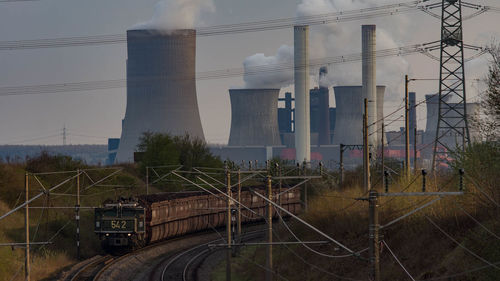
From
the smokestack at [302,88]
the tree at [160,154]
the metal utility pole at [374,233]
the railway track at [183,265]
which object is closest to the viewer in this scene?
the metal utility pole at [374,233]

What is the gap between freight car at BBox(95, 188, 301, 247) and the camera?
4169 cm

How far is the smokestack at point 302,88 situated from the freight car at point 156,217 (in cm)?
11801

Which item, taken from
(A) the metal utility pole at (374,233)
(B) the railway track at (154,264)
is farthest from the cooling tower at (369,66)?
(A) the metal utility pole at (374,233)

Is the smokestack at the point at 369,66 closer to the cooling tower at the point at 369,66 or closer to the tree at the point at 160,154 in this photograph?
the cooling tower at the point at 369,66

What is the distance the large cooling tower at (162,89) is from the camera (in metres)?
154

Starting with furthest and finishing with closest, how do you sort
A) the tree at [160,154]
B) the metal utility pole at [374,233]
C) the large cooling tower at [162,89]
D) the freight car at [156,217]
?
the large cooling tower at [162,89] < the tree at [160,154] < the freight car at [156,217] < the metal utility pole at [374,233]

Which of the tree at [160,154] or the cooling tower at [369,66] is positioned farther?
the cooling tower at [369,66]

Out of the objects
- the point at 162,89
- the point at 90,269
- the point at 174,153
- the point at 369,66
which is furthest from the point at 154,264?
the point at 369,66

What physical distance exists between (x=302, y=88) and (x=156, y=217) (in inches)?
5605

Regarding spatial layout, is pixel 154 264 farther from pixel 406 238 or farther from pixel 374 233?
pixel 374 233

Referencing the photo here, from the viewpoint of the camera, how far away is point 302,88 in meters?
185

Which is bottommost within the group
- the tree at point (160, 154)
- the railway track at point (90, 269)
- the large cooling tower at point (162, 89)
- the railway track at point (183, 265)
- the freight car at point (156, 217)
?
the railway track at point (183, 265)

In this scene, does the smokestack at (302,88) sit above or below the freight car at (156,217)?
above

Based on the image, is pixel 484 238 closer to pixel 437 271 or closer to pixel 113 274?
pixel 437 271
